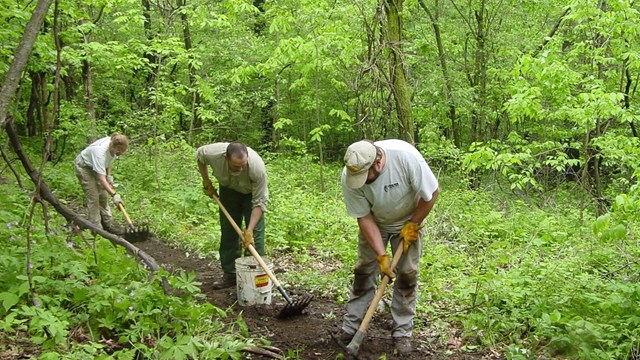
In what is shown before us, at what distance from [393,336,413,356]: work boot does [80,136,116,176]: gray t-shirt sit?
5024 mm

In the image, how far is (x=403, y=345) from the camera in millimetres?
4527

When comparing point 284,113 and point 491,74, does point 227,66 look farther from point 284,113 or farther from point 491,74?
point 491,74

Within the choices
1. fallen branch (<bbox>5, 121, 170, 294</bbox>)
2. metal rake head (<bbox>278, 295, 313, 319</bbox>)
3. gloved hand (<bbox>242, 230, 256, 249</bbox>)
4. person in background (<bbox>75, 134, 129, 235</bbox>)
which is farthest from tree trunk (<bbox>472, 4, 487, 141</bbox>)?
fallen branch (<bbox>5, 121, 170, 294</bbox>)

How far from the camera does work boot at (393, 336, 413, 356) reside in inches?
Answer: 177

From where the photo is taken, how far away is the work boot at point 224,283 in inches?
238

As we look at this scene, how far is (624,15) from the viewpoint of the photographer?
27.0 feet

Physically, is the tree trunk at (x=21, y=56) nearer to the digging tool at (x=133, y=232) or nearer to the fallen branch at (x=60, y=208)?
the fallen branch at (x=60, y=208)

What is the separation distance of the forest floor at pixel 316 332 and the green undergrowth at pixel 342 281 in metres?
0.19

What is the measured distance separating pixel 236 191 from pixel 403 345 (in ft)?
8.31

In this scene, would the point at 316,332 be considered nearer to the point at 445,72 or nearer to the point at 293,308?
the point at 293,308

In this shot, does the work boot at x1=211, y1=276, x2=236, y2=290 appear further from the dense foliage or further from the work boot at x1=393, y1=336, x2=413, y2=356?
the work boot at x1=393, y1=336, x2=413, y2=356

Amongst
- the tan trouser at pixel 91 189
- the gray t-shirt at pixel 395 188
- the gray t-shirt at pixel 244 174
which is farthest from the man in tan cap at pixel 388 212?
the tan trouser at pixel 91 189

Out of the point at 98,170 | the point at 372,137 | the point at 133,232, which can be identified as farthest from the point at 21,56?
the point at 372,137

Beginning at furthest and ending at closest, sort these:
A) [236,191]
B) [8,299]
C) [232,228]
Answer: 1. [232,228]
2. [236,191]
3. [8,299]
